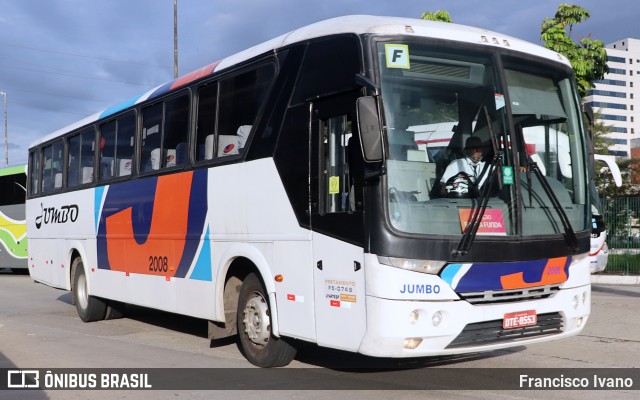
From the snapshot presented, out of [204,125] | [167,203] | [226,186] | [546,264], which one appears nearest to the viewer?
[546,264]

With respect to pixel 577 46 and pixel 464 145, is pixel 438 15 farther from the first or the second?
pixel 464 145

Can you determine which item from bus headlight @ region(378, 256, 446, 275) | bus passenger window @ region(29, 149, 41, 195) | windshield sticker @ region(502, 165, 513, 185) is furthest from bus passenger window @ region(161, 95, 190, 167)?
bus passenger window @ region(29, 149, 41, 195)

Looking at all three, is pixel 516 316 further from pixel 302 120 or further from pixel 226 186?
pixel 226 186

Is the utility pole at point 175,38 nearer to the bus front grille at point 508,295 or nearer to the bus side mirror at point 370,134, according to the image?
the bus side mirror at point 370,134

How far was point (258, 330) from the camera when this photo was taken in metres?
8.05

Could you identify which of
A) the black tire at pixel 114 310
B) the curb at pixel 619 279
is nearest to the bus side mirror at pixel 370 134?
the black tire at pixel 114 310

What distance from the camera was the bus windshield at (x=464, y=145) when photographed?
20.7 feet

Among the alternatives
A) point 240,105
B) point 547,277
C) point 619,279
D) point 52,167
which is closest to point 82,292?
point 52,167

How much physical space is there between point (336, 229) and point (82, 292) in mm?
8069

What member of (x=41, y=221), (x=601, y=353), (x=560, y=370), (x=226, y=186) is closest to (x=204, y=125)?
(x=226, y=186)

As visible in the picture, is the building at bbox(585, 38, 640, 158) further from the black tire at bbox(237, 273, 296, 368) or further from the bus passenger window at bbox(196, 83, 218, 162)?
the black tire at bbox(237, 273, 296, 368)

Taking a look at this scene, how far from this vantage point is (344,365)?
825cm

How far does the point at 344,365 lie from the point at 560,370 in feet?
7.80

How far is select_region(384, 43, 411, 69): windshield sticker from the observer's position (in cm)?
649
